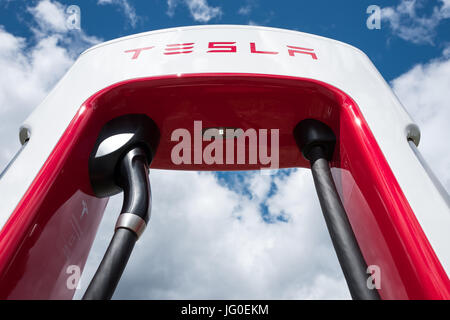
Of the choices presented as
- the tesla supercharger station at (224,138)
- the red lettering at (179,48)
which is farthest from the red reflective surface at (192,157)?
the red lettering at (179,48)

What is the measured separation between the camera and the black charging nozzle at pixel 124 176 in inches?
25.2

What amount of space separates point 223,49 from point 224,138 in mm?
260

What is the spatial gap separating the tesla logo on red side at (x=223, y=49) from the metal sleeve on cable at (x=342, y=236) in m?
0.30

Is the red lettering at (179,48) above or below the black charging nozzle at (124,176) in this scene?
above

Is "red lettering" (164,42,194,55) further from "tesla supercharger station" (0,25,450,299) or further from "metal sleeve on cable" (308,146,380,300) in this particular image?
"metal sleeve on cable" (308,146,380,300)

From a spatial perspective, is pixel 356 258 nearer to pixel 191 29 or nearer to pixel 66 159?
pixel 66 159

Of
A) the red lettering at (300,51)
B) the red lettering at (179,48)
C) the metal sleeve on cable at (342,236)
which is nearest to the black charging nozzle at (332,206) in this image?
the metal sleeve on cable at (342,236)

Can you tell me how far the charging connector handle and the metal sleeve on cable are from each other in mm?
376

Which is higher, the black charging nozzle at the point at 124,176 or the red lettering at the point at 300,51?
the red lettering at the point at 300,51

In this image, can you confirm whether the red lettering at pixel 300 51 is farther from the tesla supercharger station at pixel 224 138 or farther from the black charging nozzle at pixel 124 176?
the black charging nozzle at pixel 124 176

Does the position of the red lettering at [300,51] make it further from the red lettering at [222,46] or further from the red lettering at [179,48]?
the red lettering at [179,48]

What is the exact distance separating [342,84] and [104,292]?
0.69 meters

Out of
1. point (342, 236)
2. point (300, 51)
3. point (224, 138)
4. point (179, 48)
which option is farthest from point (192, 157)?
point (342, 236)

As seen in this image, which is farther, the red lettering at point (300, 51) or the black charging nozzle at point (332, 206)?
the red lettering at point (300, 51)
